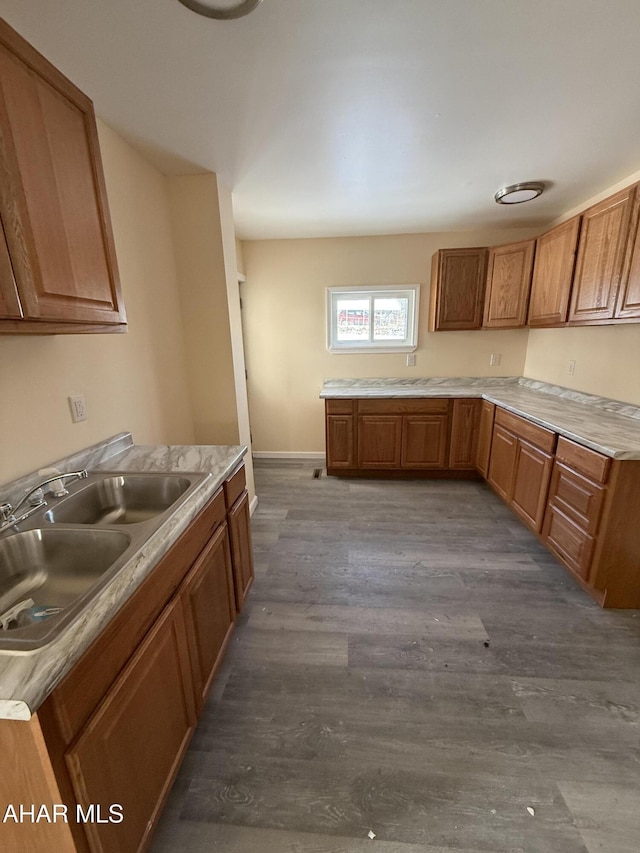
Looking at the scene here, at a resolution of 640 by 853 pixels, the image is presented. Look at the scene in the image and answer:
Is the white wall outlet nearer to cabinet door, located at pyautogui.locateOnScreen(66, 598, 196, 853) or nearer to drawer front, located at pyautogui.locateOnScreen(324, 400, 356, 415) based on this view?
cabinet door, located at pyautogui.locateOnScreen(66, 598, 196, 853)

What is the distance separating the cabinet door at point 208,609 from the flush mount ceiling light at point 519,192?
2924 millimetres

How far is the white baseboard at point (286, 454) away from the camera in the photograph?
4301 mm

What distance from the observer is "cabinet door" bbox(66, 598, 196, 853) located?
75 centimetres

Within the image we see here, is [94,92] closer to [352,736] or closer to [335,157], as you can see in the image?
[335,157]

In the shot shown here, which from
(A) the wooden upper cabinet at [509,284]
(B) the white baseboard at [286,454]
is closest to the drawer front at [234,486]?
(B) the white baseboard at [286,454]

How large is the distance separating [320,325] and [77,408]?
9.13ft

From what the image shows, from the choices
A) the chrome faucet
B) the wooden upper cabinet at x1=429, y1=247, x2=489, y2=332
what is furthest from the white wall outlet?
the wooden upper cabinet at x1=429, y1=247, x2=489, y2=332

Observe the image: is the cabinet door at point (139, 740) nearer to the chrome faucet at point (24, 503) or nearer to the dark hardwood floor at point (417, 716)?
the dark hardwood floor at point (417, 716)

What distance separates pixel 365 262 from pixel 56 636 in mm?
3855

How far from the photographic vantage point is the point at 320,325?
3.90 metres

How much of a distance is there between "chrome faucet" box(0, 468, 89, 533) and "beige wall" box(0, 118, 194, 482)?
11cm

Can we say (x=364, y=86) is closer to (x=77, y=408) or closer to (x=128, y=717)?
(x=77, y=408)

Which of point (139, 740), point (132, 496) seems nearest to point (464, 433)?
point (132, 496)

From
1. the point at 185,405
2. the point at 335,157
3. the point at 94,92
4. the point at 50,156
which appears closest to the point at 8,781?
the point at 50,156
